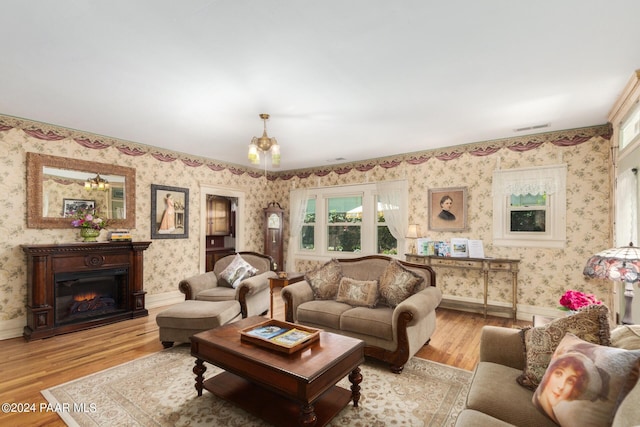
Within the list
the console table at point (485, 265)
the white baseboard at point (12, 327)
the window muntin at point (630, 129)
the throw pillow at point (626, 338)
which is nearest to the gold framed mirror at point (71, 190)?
the white baseboard at point (12, 327)

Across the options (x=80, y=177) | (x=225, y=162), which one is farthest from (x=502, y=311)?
(x=80, y=177)

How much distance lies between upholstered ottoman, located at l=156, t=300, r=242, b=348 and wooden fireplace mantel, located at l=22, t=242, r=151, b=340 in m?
1.45

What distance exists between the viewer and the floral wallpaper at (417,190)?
3742 millimetres

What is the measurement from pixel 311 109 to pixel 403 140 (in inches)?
73.1

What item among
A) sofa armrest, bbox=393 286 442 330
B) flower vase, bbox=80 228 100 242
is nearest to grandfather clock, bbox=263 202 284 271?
flower vase, bbox=80 228 100 242

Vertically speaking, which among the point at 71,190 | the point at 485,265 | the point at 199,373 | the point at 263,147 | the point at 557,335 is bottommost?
the point at 199,373

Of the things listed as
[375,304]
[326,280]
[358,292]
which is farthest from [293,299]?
[375,304]

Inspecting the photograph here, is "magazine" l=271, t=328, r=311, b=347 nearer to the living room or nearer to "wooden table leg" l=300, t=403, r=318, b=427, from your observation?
"wooden table leg" l=300, t=403, r=318, b=427

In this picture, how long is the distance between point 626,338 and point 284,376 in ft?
5.82

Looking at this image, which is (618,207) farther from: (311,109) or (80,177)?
(80,177)

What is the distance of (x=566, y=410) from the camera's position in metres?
1.29

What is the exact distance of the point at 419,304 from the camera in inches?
111

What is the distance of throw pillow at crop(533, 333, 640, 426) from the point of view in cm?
120

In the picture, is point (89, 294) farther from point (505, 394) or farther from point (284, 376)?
point (505, 394)
